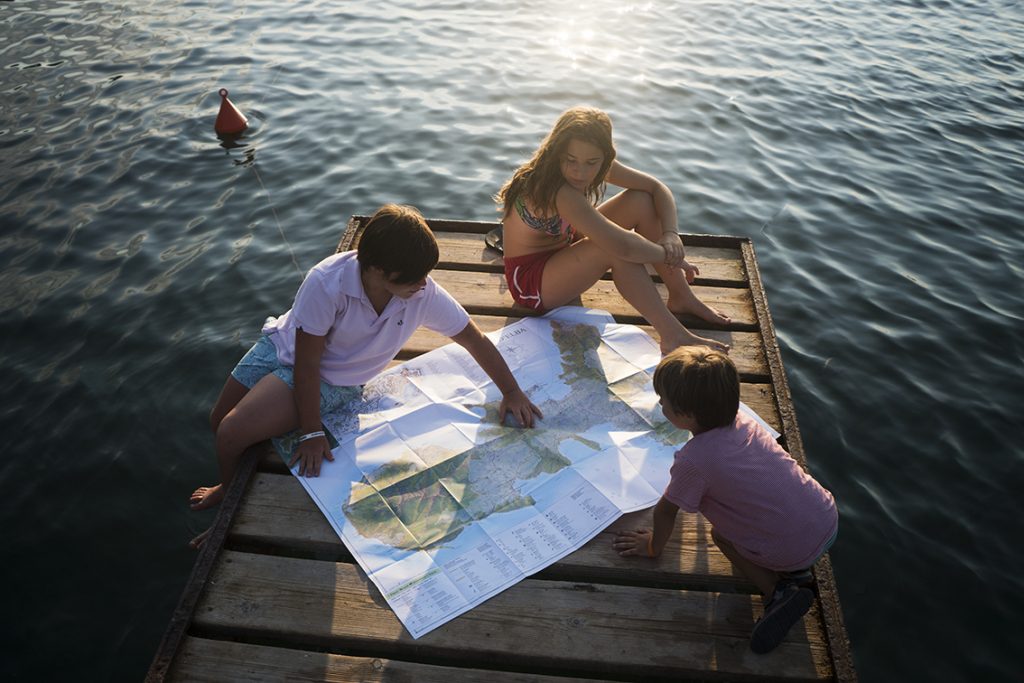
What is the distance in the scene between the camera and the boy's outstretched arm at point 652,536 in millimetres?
2588

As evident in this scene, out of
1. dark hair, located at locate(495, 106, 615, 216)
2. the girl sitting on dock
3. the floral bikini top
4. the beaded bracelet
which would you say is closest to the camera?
the beaded bracelet

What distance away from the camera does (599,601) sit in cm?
263

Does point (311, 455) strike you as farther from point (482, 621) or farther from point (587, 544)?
point (587, 544)

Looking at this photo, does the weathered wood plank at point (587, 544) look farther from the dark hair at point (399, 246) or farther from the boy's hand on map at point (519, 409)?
the dark hair at point (399, 246)

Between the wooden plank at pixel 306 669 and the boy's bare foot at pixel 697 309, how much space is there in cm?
227

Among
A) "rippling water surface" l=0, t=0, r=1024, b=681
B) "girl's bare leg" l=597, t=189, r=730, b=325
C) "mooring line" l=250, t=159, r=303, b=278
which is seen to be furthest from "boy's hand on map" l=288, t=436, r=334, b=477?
"mooring line" l=250, t=159, r=303, b=278

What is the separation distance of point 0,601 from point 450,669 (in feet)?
7.58

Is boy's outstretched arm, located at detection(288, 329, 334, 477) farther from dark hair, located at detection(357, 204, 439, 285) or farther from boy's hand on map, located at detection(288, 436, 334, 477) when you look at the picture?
dark hair, located at detection(357, 204, 439, 285)

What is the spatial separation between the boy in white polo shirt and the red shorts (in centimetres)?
77

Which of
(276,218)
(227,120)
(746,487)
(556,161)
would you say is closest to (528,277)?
(556,161)

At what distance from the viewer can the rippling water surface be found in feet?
11.8

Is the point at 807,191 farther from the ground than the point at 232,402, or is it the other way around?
the point at 232,402

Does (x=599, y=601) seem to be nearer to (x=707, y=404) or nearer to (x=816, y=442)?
(x=707, y=404)

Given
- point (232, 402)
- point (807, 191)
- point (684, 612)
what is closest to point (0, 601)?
point (232, 402)
